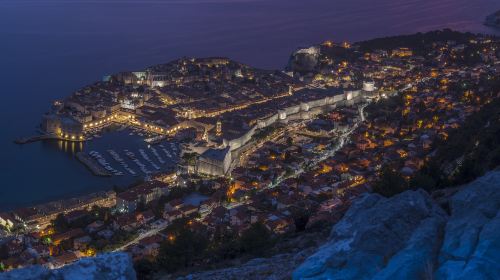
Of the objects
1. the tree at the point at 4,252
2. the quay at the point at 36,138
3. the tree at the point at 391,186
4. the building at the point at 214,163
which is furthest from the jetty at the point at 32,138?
the tree at the point at 391,186

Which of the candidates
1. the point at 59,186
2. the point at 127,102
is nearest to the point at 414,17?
the point at 127,102

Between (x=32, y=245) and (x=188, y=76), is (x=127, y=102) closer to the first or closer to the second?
(x=188, y=76)

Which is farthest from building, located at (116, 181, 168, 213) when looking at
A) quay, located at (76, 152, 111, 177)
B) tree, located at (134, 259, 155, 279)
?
tree, located at (134, 259, 155, 279)

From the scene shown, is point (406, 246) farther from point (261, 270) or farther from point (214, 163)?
point (214, 163)

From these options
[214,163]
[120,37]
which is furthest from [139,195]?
[120,37]

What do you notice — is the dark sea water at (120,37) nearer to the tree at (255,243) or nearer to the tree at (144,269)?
the tree at (144,269)
